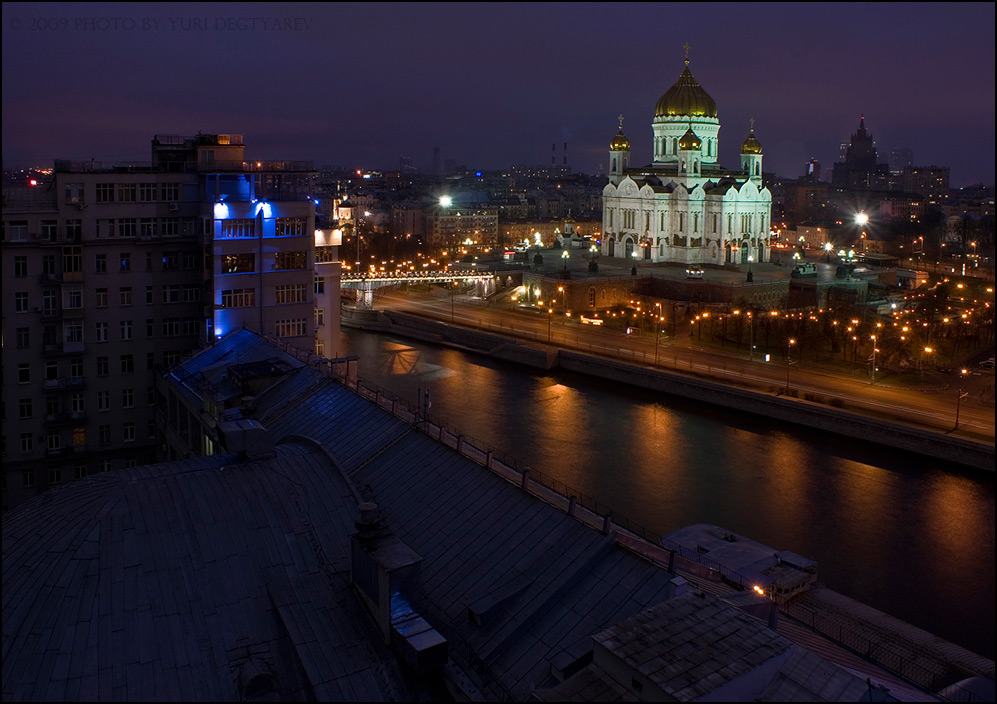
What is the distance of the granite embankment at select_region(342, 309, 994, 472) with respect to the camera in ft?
27.9

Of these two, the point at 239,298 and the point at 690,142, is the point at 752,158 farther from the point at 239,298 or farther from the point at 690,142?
the point at 239,298

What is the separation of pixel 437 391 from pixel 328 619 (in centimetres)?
1032

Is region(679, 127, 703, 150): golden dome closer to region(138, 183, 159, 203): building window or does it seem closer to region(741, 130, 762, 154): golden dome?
region(741, 130, 762, 154): golden dome

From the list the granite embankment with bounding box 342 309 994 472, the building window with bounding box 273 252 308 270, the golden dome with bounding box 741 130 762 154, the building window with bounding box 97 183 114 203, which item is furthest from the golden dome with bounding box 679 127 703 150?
the building window with bounding box 97 183 114 203

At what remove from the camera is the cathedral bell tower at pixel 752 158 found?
25500mm

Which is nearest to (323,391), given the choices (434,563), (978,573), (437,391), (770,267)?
(434,563)

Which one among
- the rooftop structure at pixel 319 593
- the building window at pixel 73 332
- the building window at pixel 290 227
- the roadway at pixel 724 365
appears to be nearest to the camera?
the rooftop structure at pixel 319 593

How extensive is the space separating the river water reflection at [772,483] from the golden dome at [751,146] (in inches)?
535

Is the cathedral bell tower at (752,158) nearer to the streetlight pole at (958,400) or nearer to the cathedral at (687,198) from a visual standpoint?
the cathedral at (687,198)

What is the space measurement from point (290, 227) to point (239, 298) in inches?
31.9

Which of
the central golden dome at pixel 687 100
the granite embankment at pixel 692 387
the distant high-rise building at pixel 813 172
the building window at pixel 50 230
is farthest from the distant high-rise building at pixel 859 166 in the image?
the building window at pixel 50 230

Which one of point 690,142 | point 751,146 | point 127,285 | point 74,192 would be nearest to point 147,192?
point 74,192

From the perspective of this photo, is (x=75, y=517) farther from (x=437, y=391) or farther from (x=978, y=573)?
(x=437, y=391)

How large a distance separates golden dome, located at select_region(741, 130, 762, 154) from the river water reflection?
44.6 ft
